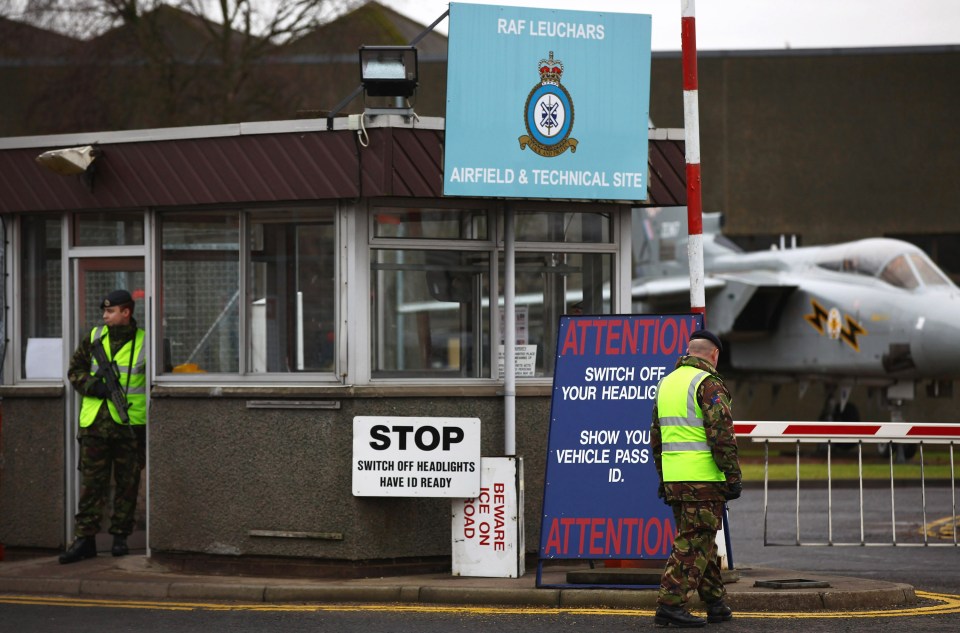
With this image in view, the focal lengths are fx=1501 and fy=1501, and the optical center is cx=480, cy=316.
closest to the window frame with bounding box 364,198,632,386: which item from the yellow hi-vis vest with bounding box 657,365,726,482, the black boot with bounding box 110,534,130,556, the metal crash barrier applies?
the metal crash barrier

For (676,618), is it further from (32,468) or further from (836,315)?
(836,315)

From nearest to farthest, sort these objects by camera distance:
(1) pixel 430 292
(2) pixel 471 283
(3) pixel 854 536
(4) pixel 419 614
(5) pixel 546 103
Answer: (4) pixel 419 614 → (5) pixel 546 103 → (1) pixel 430 292 → (2) pixel 471 283 → (3) pixel 854 536

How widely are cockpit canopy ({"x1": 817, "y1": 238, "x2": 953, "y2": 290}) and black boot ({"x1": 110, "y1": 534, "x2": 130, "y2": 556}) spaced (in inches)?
765

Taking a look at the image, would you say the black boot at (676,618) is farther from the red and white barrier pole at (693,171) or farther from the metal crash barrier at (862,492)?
the metal crash barrier at (862,492)

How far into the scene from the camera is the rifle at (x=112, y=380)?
1181 centimetres

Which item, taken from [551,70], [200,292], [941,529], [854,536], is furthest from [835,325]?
[200,292]

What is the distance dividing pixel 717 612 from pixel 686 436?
1.11 metres

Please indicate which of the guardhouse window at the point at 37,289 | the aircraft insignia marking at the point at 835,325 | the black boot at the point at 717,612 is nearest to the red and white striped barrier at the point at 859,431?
the black boot at the point at 717,612

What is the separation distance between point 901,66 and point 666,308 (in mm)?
9028

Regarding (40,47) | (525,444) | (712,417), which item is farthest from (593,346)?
(40,47)

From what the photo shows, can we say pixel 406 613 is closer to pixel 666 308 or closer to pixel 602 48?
pixel 602 48

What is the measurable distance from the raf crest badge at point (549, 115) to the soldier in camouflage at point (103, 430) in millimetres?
3604

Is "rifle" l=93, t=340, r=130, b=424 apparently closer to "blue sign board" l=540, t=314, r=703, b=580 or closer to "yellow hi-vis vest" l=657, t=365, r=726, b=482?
"blue sign board" l=540, t=314, r=703, b=580

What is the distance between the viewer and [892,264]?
28.4 m
